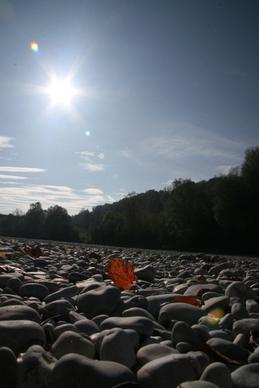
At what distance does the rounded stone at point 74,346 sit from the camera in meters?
Result: 2.43

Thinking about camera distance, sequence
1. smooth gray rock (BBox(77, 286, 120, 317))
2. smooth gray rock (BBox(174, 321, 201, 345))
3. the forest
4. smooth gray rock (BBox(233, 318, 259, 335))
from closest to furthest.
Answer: smooth gray rock (BBox(174, 321, 201, 345)), smooth gray rock (BBox(233, 318, 259, 335)), smooth gray rock (BBox(77, 286, 120, 317)), the forest

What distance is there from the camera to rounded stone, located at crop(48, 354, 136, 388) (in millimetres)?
1945

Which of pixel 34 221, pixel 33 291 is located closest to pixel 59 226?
pixel 34 221

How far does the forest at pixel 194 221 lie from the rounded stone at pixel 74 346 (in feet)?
102

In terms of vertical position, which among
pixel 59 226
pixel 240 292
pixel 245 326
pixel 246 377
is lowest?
pixel 246 377

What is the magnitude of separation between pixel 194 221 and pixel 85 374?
119 feet

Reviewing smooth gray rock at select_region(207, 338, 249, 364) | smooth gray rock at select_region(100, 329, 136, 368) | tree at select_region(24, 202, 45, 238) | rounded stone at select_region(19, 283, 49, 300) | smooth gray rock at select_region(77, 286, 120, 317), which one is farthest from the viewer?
tree at select_region(24, 202, 45, 238)

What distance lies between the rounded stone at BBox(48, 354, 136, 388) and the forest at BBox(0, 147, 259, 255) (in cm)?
3153

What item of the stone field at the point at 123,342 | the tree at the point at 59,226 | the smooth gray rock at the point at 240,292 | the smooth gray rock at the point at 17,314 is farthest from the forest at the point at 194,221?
the smooth gray rock at the point at 17,314

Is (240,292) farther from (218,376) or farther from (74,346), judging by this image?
(74,346)

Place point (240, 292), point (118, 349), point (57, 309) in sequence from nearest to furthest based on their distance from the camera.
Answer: point (118, 349)
point (57, 309)
point (240, 292)

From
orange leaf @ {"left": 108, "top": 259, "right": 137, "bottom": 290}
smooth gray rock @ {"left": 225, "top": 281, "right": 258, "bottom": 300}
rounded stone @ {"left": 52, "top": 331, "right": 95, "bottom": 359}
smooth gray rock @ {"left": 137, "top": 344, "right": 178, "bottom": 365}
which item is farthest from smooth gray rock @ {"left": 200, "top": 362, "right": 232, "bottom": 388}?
orange leaf @ {"left": 108, "top": 259, "right": 137, "bottom": 290}

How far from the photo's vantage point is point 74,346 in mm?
2436

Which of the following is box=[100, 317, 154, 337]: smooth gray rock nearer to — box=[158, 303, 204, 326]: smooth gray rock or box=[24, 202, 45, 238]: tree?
box=[158, 303, 204, 326]: smooth gray rock
